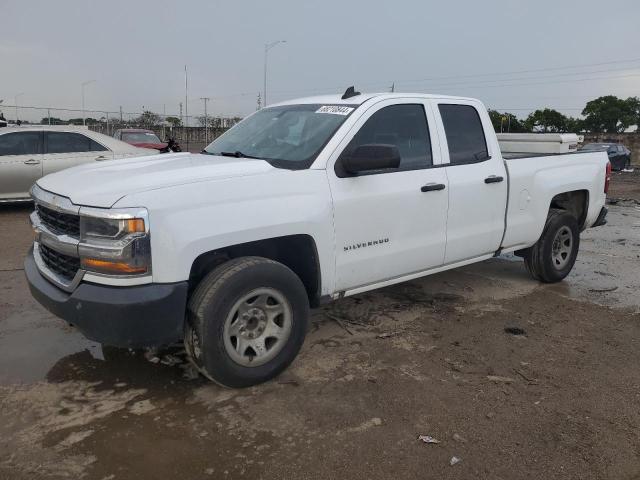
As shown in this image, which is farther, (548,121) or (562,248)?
(548,121)

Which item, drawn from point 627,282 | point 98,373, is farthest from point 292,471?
point 627,282

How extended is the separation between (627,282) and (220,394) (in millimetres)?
5091

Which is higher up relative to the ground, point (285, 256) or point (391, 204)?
point (391, 204)

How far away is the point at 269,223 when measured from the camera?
3486mm

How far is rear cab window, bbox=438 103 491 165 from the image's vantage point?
4828 mm

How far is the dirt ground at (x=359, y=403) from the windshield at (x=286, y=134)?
1485 millimetres

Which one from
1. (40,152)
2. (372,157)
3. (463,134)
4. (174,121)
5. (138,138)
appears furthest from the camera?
(174,121)

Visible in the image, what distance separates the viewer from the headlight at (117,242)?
3029 millimetres

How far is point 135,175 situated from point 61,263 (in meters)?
0.72

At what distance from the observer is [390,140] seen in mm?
4438

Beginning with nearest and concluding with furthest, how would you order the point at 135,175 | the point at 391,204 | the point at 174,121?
the point at 135,175 → the point at 391,204 → the point at 174,121

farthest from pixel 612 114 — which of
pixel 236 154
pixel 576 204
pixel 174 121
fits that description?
pixel 236 154

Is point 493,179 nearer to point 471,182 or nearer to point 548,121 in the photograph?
point 471,182

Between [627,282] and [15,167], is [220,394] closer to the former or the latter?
[627,282]
